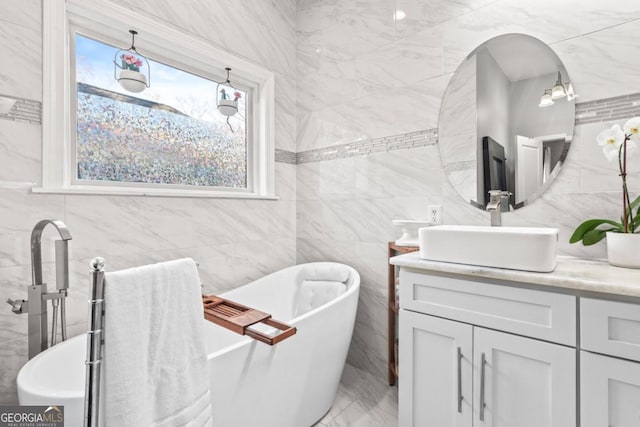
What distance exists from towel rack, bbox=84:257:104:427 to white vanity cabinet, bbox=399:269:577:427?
1.14 m

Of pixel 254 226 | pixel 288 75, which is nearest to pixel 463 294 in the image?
pixel 254 226

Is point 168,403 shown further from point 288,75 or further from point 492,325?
point 288,75

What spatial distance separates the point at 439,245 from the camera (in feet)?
4.38

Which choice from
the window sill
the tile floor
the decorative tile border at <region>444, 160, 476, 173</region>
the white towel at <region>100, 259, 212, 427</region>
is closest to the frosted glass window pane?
the window sill

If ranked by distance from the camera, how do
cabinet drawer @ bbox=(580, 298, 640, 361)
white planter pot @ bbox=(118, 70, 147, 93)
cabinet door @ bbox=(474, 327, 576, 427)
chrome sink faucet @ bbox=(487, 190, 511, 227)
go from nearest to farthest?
cabinet drawer @ bbox=(580, 298, 640, 361) < cabinet door @ bbox=(474, 327, 576, 427) < chrome sink faucet @ bbox=(487, 190, 511, 227) < white planter pot @ bbox=(118, 70, 147, 93)

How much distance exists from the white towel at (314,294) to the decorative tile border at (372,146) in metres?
0.98

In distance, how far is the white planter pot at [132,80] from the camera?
1.79 metres

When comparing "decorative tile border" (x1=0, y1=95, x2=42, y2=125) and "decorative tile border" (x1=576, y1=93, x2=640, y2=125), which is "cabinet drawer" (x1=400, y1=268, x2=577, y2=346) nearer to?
"decorative tile border" (x1=576, y1=93, x2=640, y2=125)

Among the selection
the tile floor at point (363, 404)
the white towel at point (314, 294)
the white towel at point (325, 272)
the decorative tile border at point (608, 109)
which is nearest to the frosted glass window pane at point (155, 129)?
the white towel at point (325, 272)

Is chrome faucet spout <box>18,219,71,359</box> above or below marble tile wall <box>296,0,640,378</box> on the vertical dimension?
below

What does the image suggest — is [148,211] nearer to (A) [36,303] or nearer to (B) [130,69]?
(A) [36,303]

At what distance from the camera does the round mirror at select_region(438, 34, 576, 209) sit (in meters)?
1.53

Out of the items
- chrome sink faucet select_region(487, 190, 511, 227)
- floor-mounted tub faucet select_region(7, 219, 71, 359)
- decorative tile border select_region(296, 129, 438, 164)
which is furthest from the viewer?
decorative tile border select_region(296, 129, 438, 164)

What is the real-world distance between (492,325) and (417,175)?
1.08 meters
